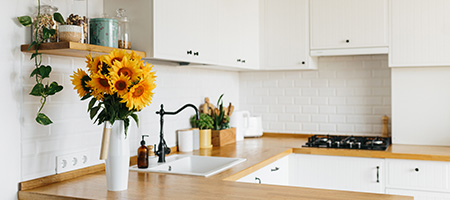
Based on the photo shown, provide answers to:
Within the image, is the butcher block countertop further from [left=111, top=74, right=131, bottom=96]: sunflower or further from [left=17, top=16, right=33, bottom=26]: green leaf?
[left=17, top=16, right=33, bottom=26]: green leaf

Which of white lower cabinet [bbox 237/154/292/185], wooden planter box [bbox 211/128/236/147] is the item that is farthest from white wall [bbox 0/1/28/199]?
wooden planter box [bbox 211/128/236/147]

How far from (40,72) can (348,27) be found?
2594mm

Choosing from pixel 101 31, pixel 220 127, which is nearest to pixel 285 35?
pixel 220 127

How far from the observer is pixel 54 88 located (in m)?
2.26

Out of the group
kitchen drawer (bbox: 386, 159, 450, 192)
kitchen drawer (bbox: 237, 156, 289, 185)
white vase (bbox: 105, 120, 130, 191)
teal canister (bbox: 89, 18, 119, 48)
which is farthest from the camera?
kitchen drawer (bbox: 386, 159, 450, 192)

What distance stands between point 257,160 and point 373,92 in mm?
1609

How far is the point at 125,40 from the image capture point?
2.54 m

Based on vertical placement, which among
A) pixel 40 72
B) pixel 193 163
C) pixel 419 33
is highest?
pixel 419 33

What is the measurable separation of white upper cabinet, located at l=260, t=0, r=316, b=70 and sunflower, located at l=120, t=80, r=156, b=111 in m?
2.26

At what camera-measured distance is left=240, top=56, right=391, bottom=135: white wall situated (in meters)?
4.15

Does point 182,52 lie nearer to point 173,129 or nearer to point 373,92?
point 173,129

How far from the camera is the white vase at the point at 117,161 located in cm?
214

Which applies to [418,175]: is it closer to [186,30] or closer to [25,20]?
[186,30]

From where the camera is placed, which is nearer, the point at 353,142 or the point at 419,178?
the point at 419,178
